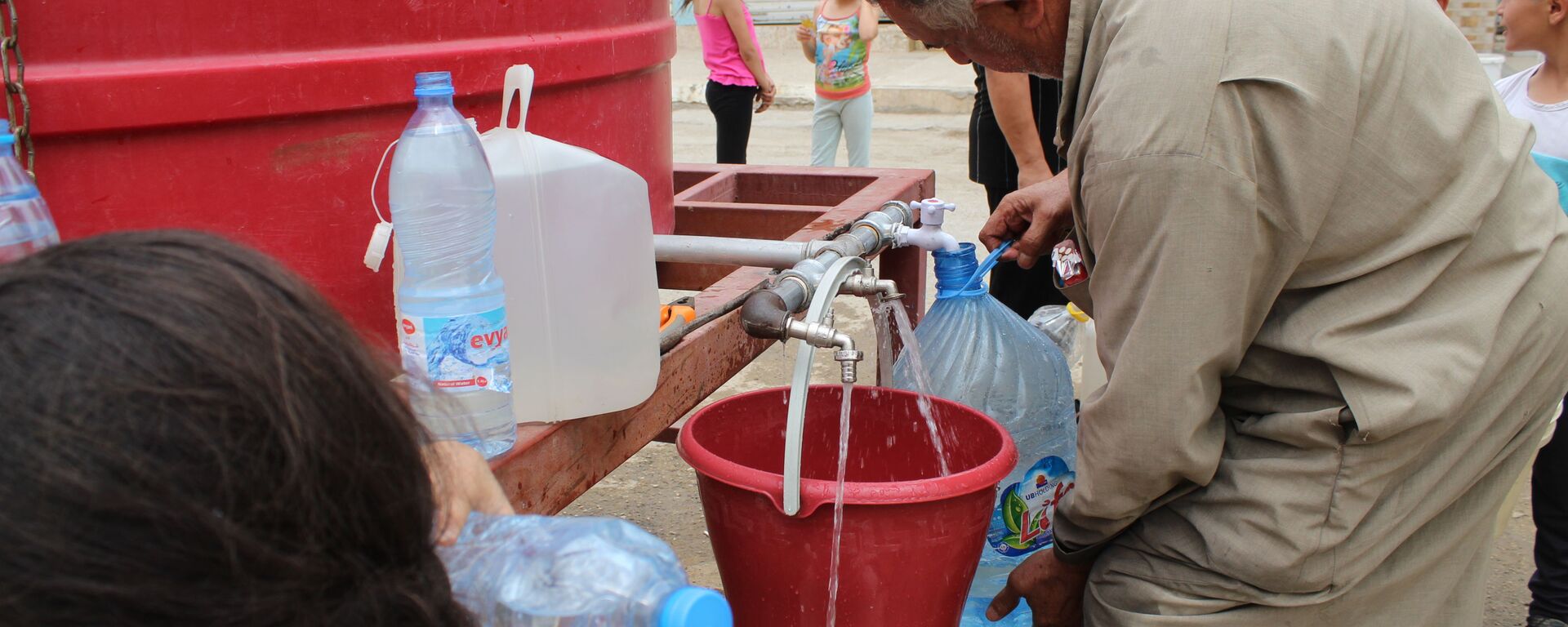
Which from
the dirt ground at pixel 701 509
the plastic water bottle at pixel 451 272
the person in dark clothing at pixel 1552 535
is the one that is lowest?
the dirt ground at pixel 701 509

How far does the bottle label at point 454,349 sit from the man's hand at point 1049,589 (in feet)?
2.92

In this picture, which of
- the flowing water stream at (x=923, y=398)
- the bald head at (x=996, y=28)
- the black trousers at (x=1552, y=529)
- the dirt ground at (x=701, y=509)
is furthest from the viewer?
the dirt ground at (x=701, y=509)

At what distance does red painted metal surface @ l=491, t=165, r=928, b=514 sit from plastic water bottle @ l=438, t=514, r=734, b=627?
351mm

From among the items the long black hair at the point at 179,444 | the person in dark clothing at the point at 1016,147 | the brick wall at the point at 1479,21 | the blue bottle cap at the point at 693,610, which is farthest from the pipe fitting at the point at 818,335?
the brick wall at the point at 1479,21

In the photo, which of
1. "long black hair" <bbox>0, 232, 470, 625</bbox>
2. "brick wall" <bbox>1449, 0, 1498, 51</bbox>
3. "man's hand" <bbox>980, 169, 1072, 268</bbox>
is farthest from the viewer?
"brick wall" <bbox>1449, 0, 1498, 51</bbox>

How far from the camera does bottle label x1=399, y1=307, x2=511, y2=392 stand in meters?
1.14

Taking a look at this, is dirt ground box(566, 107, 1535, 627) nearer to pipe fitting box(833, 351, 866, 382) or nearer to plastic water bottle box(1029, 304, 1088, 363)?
pipe fitting box(833, 351, 866, 382)

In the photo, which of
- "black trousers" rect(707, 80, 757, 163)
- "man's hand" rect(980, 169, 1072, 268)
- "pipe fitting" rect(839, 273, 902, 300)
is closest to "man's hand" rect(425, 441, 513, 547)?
"pipe fitting" rect(839, 273, 902, 300)

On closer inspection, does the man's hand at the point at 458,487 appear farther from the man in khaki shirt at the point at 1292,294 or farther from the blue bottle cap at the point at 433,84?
the man in khaki shirt at the point at 1292,294

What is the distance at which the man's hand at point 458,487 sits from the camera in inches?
33.9

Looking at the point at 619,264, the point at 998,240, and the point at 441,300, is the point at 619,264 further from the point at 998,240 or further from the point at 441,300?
the point at 998,240

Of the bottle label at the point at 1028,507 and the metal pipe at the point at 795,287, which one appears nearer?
the metal pipe at the point at 795,287

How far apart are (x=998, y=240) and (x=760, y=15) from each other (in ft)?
43.8

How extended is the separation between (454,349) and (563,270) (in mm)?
226
